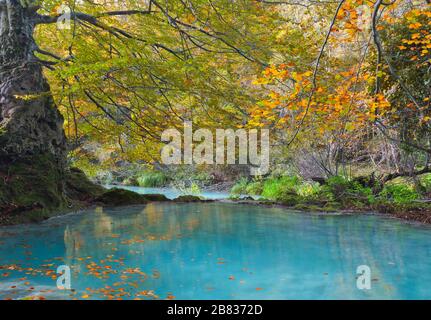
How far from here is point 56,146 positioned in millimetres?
9945

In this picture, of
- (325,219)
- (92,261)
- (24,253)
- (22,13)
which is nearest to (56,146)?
(22,13)

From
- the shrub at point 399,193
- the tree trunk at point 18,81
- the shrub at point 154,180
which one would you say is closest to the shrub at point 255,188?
the shrub at point 154,180

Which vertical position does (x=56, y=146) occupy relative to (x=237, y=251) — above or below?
above

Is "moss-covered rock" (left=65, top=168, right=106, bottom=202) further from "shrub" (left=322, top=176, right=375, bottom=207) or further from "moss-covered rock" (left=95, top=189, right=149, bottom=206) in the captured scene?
"shrub" (left=322, top=176, right=375, bottom=207)

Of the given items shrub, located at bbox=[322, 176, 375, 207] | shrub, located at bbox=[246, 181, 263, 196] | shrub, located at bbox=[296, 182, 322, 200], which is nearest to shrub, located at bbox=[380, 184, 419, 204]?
shrub, located at bbox=[322, 176, 375, 207]

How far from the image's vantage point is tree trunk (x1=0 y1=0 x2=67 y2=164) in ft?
28.6

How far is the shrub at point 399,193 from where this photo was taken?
10227 millimetres

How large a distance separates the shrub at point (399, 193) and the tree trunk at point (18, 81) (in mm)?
8882

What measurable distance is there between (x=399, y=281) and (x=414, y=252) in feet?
5.41

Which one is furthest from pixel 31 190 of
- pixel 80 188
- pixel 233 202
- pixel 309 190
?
pixel 309 190

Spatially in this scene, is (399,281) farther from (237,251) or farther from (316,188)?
(316,188)

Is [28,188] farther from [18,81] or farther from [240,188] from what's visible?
[240,188]

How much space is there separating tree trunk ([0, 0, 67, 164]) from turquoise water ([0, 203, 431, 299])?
1.85 meters
